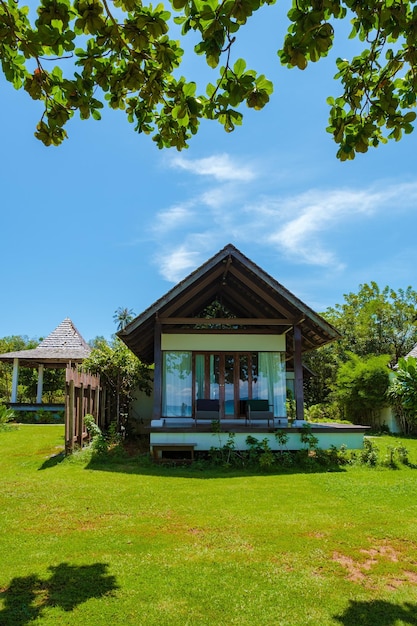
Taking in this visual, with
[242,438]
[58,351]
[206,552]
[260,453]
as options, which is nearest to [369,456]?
[260,453]

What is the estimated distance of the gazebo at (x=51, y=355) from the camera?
2461 cm

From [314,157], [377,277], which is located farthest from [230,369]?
[377,277]

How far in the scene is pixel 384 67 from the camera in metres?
3.93

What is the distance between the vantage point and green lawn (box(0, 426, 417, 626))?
371 cm

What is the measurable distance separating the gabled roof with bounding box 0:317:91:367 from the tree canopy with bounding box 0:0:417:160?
21.0 m

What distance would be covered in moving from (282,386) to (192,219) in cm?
887

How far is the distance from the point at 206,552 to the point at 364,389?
2036 centimetres

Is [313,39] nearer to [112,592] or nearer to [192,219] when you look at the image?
[112,592]

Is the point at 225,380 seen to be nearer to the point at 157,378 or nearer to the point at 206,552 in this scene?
the point at 157,378

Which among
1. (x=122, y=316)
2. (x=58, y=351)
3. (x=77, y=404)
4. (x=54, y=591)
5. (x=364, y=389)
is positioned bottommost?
(x=54, y=591)

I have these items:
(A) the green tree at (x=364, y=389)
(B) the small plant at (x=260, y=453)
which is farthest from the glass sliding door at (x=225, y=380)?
(A) the green tree at (x=364, y=389)

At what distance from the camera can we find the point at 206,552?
→ 500 cm

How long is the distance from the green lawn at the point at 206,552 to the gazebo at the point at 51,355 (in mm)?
16050

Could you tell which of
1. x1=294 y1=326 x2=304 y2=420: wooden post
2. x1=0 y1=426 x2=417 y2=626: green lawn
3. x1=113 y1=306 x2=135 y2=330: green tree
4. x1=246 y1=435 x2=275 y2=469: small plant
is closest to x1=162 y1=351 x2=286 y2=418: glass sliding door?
x1=294 y1=326 x2=304 y2=420: wooden post
